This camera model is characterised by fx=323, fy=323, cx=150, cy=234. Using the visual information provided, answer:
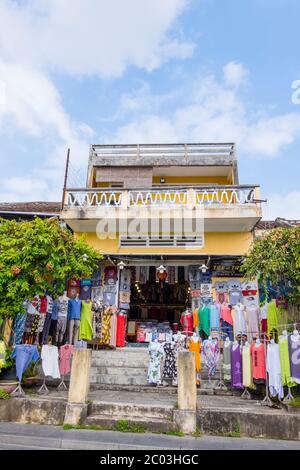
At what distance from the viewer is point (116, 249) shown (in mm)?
11695

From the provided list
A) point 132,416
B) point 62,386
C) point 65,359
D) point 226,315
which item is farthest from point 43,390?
point 226,315

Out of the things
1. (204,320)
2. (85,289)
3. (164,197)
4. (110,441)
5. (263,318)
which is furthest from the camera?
(164,197)

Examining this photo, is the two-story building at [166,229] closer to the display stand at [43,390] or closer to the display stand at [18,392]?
the display stand at [43,390]

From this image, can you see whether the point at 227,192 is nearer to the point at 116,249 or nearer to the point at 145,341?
the point at 116,249

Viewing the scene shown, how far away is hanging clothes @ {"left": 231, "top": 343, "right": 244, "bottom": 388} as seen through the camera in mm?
7824

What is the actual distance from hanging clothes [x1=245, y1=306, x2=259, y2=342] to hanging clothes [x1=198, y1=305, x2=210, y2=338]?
3.88 ft

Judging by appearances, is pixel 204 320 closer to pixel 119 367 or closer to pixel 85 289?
pixel 119 367

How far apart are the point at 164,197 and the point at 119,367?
19.4ft

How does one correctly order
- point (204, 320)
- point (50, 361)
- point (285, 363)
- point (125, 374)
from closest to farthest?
point (285, 363) → point (50, 361) → point (125, 374) → point (204, 320)

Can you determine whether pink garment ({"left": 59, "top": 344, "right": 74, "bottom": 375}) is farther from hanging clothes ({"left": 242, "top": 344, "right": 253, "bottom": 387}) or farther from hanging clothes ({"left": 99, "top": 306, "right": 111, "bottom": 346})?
hanging clothes ({"left": 242, "top": 344, "right": 253, "bottom": 387})

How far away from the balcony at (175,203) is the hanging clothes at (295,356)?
4926 mm

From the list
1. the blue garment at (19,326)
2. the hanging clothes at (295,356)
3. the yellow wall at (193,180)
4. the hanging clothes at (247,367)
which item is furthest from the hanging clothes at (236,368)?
the yellow wall at (193,180)

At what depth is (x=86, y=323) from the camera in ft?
33.4
